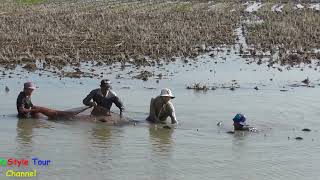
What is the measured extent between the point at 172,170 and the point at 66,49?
435 inches

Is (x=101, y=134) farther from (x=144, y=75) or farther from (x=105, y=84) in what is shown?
(x=144, y=75)

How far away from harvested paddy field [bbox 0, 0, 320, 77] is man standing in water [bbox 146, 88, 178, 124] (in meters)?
4.64

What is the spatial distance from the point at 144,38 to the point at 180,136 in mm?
11060

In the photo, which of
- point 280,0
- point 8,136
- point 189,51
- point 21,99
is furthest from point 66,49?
point 280,0

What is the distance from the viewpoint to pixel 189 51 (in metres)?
18.7

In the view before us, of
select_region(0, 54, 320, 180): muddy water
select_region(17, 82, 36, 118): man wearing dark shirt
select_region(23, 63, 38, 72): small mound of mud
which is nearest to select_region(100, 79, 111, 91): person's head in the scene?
select_region(0, 54, 320, 180): muddy water

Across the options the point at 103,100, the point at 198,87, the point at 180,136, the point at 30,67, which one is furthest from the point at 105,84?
the point at 30,67

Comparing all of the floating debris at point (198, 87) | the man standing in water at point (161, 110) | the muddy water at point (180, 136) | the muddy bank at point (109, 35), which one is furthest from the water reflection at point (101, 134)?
the muddy bank at point (109, 35)

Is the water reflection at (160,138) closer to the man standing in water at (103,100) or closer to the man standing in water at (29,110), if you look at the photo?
the man standing in water at (103,100)

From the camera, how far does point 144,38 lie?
67.8 feet

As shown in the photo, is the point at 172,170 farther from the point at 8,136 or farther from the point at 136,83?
the point at 136,83

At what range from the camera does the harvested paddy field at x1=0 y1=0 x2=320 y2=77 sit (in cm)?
1715

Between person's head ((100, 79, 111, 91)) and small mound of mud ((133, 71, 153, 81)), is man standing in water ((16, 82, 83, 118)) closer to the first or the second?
person's head ((100, 79, 111, 91))

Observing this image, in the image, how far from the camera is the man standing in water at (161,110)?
10535 mm
